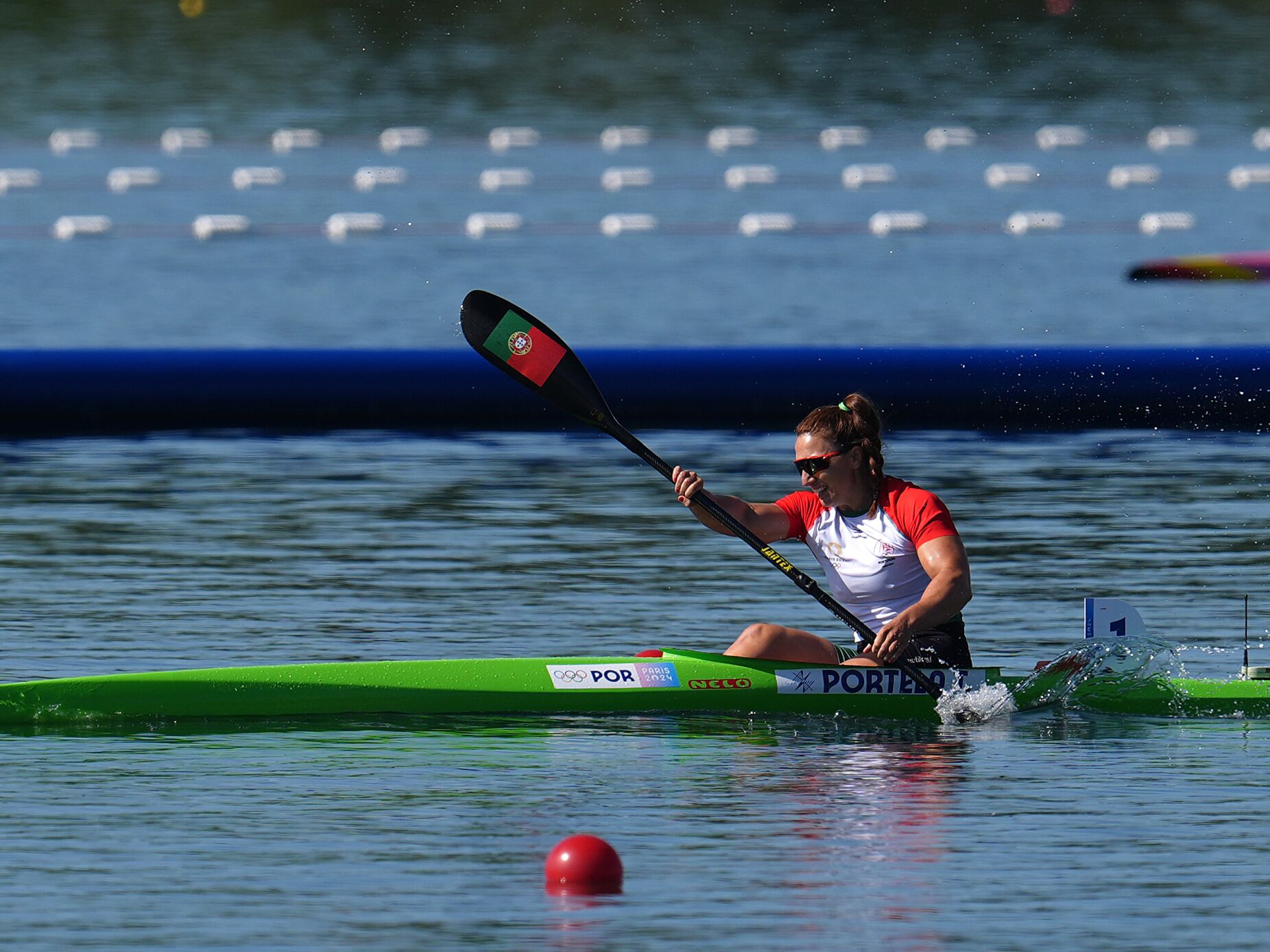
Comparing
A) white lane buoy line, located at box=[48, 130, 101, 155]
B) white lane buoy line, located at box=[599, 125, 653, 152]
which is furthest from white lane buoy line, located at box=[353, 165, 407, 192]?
white lane buoy line, located at box=[48, 130, 101, 155]

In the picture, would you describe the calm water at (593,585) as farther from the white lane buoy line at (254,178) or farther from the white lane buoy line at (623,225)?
the white lane buoy line at (623,225)

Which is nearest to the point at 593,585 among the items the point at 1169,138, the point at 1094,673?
the point at 1094,673

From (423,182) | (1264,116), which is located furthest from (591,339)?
(1264,116)

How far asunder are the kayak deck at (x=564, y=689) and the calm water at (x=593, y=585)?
0.32ft

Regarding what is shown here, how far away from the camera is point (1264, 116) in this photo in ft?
118

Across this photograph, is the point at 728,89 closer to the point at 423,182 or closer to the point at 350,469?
the point at 423,182

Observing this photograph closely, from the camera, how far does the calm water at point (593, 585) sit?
204 inches

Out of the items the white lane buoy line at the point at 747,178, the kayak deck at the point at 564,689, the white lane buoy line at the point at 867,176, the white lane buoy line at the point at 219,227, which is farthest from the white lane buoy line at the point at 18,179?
the kayak deck at the point at 564,689

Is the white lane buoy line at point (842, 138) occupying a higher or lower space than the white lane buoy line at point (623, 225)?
higher

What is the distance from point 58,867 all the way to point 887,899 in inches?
64.2

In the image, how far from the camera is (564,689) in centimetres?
724

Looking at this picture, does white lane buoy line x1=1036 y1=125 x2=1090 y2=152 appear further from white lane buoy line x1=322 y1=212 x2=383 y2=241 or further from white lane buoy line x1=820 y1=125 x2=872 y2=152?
white lane buoy line x1=322 y1=212 x2=383 y2=241

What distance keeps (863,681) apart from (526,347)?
4.95 feet

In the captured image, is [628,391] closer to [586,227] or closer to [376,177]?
[586,227]
